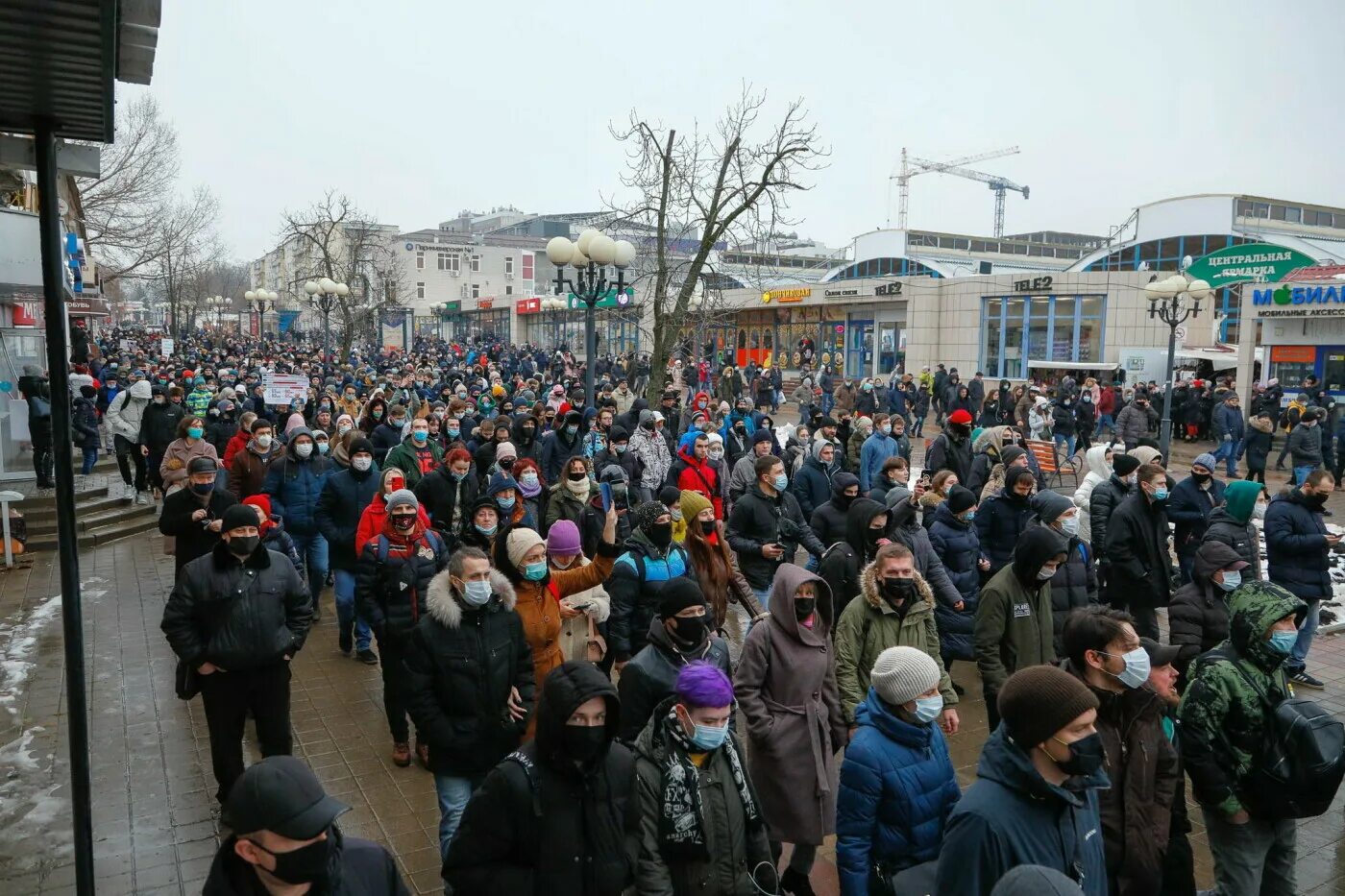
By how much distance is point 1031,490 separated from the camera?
23.8 feet

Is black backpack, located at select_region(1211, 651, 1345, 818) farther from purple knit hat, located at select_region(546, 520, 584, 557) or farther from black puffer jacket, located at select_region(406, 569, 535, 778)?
purple knit hat, located at select_region(546, 520, 584, 557)

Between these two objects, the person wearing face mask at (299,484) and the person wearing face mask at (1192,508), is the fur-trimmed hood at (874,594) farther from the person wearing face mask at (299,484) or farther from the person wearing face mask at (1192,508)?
the person wearing face mask at (299,484)

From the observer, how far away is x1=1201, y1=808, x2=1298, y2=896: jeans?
4.06m

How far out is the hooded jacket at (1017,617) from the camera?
516cm

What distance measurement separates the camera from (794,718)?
4.30 meters

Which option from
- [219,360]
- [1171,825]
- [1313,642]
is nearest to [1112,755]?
[1171,825]

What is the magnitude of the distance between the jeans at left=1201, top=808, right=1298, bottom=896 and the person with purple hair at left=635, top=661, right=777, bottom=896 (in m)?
2.17

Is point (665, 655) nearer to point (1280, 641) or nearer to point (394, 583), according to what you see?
point (394, 583)

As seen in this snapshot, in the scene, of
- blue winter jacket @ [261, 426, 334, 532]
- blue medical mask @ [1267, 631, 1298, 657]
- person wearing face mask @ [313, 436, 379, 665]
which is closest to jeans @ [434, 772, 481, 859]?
blue medical mask @ [1267, 631, 1298, 657]

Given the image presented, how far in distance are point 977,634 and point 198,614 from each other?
422 cm

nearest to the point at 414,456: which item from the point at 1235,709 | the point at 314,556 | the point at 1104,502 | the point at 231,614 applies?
the point at 314,556

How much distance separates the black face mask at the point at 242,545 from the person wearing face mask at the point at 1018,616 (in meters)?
4.00

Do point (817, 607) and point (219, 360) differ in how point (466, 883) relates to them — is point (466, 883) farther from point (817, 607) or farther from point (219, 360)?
point (219, 360)

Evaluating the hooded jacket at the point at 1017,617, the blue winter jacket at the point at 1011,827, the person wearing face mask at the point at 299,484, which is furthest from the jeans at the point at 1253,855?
the person wearing face mask at the point at 299,484
